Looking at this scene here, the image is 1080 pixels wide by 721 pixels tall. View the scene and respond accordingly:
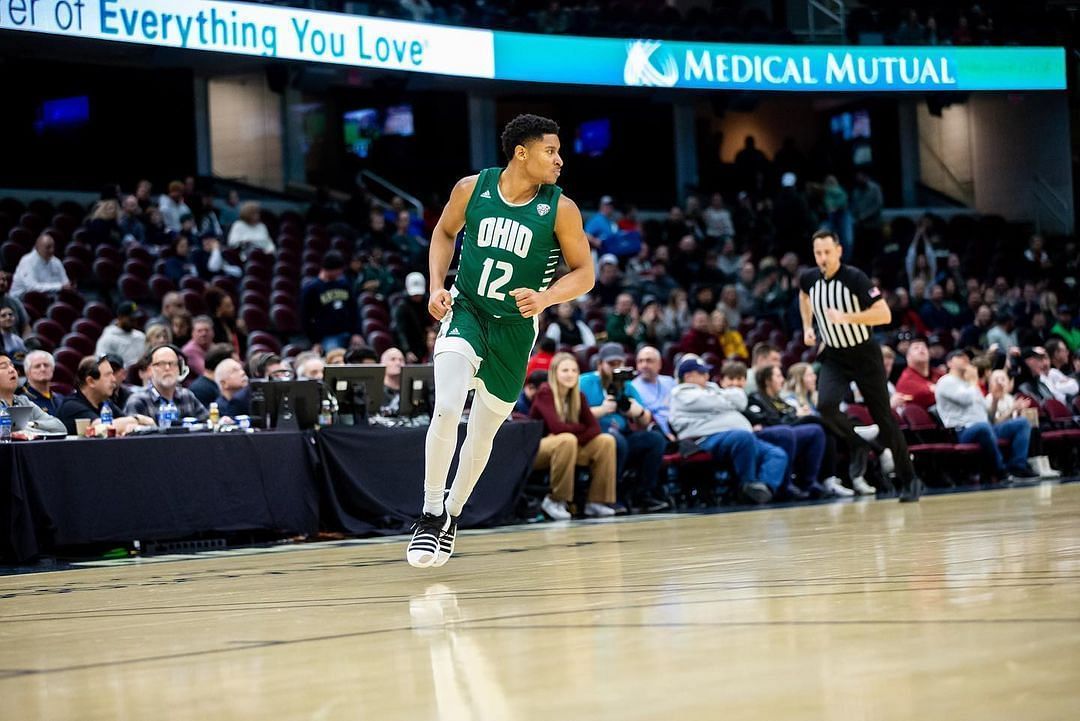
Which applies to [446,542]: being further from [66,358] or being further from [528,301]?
[66,358]

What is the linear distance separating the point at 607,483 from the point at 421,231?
7576 millimetres

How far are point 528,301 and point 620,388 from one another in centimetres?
519

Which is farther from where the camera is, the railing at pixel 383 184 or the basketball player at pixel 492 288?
the railing at pixel 383 184

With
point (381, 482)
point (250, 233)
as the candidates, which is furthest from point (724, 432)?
point (250, 233)

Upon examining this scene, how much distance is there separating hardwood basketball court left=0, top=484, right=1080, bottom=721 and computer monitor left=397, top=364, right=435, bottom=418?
10.3 ft

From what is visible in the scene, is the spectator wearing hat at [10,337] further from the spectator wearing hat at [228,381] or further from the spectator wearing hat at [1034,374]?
the spectator wearing hat at [1034,374]

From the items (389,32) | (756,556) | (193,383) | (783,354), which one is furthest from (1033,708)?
(389,32)

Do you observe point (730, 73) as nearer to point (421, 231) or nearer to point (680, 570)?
point (421, 231)

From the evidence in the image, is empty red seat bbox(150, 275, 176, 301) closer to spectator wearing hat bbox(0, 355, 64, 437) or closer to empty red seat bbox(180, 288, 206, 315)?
empty red seat bbox(180, 288, 206, 315)

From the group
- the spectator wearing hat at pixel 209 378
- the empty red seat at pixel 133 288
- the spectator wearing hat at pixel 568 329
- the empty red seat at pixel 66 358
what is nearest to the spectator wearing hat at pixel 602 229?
the spectator wearing hat at pixel 568 329

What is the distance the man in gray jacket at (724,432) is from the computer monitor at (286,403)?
311cm

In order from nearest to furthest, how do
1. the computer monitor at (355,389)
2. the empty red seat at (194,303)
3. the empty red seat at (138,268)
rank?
the computer monitor at (355,389) < the empty red seat at (194,303) < the empty red seat at (138,268)

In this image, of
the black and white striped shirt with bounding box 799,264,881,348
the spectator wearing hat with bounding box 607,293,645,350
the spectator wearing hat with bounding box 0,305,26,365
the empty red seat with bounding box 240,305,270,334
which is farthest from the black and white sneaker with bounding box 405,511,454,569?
the empty red seat with bounding box 240,305,270,334

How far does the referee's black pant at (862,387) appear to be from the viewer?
8.41 m
